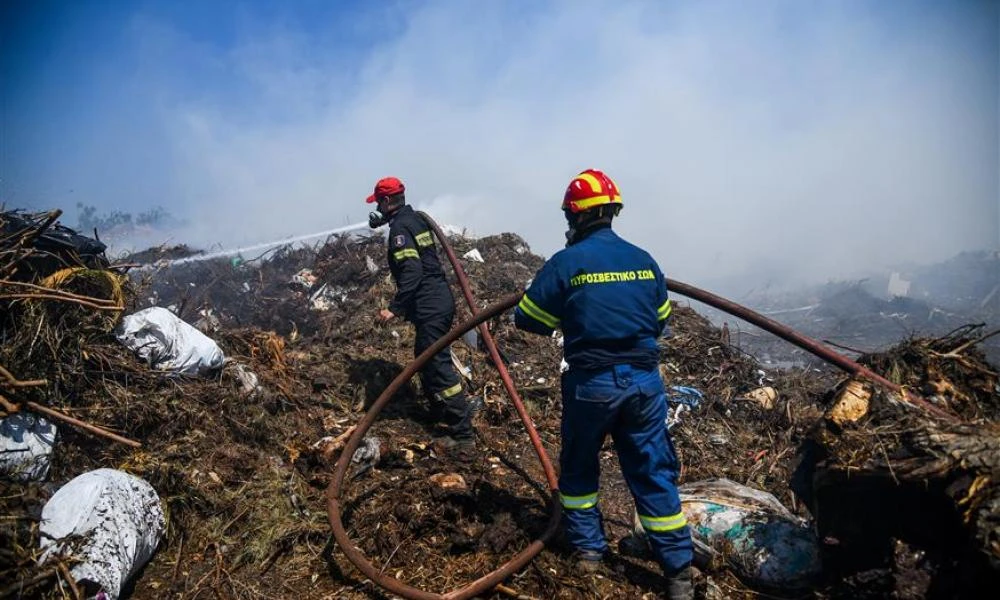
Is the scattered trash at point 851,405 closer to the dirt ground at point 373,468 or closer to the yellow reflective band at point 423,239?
the dirt ground at point 373,468

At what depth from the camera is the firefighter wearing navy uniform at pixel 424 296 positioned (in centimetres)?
478

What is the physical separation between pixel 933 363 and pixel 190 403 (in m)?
5.41

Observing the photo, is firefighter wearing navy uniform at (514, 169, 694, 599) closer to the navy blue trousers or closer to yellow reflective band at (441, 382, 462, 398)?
the navy blue trousers

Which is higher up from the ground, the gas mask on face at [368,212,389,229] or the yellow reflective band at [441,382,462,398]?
the gas mask on face at [368,212,389,229]

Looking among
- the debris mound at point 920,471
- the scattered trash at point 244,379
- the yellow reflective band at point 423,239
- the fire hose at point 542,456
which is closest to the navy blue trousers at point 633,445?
the fire hose at point 542,456

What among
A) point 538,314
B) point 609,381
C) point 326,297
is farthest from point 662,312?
point 326,297

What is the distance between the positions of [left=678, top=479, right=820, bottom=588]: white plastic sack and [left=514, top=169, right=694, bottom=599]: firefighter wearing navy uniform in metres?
0.39

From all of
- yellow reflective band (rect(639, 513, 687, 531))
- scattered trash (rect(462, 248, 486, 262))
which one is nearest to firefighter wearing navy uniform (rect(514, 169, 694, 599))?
yellow reflective band (rect(639, 513, 687, 531))

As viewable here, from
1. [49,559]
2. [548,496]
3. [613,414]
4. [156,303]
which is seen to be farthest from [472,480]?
[156,303]

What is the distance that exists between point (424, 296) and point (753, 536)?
3.41 m

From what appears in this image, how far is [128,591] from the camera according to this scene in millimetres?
2871

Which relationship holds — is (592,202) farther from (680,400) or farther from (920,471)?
(680,400)

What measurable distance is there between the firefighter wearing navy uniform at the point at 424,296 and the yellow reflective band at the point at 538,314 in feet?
5.96

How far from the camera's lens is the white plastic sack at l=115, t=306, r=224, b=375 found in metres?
4.11
